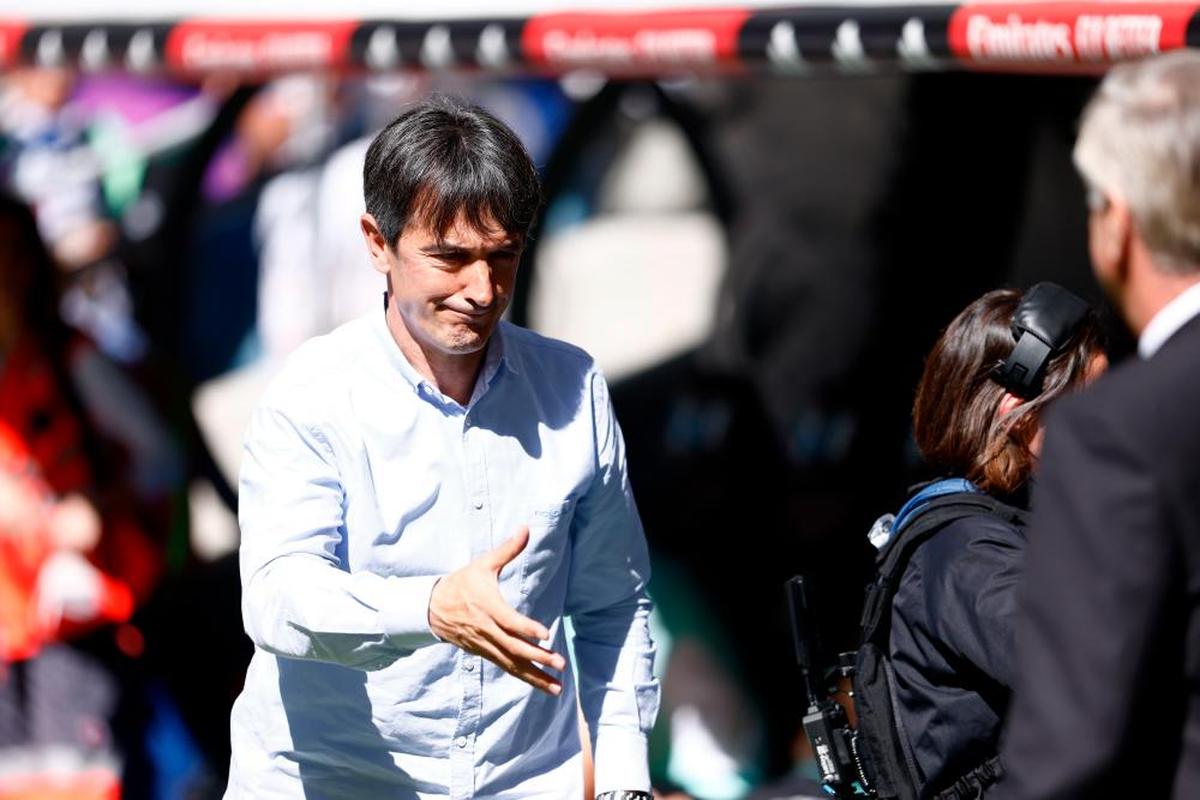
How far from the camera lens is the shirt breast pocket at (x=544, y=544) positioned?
2629 mm

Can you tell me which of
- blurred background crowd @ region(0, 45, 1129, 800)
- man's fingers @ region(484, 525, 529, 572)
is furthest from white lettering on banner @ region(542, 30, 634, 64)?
man's fingers @ region(484, 525, 529, 572)

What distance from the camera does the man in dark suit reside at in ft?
5.24

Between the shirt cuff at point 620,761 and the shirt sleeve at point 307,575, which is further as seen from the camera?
the shirt cuff at point 620,761

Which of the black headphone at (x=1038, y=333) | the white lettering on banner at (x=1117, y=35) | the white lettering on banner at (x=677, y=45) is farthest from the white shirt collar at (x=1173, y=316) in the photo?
the white lettering on banner at (x=677, y=45)

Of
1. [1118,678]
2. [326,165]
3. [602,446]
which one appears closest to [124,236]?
[326,165]

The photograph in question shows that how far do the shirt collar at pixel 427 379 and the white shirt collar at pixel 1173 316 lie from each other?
1.14 metres

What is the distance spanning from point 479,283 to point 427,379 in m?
0.20

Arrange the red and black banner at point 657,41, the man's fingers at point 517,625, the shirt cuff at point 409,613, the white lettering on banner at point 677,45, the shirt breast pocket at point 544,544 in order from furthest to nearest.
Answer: the white lettering on banner at point 677,45, the red and black banner at point 657,41, the shirt breast pocket at point 544,544, the shirt cuff at point 409,613, the man's fingers at point 517,625

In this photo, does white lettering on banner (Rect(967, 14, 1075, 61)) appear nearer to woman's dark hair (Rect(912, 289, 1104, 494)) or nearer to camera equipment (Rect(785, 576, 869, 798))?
woman's dark hair (Rect(912, 289, 1104, 494))

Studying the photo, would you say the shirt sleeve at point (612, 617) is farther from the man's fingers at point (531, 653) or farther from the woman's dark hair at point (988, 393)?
the man's fingers at point (531, 653)

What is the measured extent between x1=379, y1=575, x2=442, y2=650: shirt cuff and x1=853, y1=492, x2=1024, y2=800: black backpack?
644mm

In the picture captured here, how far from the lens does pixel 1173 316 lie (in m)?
1.70

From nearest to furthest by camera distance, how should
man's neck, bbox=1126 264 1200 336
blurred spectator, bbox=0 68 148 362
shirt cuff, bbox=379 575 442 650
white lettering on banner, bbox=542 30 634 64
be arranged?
man's neck, bbox=1126 264 1200 336 < shirt cuff, bbox=379 575 442 650 < white lettering on banner, bbox=542 30 634 64 < blurred spectator, bbox=0 68 148 362

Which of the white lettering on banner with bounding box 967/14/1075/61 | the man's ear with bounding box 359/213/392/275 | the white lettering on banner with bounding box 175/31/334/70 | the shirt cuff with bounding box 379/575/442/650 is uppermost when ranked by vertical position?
the white lettering on banner with bounding box 175/31/334/70
